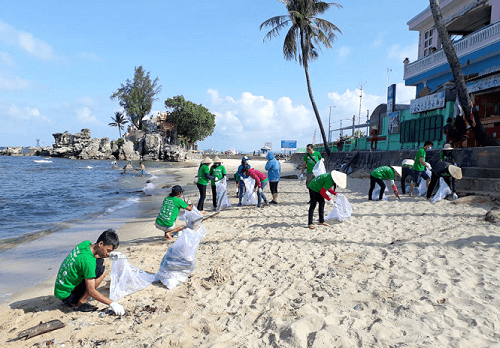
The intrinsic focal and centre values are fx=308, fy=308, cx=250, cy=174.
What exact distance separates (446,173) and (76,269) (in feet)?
26.8

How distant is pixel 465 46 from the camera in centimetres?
1403

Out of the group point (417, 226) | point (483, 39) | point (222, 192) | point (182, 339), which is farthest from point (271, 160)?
point (483, 39)

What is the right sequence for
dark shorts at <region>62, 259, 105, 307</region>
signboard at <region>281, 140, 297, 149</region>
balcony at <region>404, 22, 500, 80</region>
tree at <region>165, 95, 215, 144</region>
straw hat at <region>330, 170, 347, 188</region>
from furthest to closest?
signboard at <region>281, 140, 297, 149</region>
tree at <region>165, 95, 215, 144</region>
balcony at <region>404, 22, 500, 80</region>
straw hat at <region>330, 170, 347, 188</region>
dark shorts at <region>62, 259, 105, 307</region>

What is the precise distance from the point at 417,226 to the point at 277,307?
12.6ft

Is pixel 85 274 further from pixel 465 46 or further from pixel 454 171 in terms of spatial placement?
pixel 465 46

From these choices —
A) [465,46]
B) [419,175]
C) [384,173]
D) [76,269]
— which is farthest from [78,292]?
[465,46]

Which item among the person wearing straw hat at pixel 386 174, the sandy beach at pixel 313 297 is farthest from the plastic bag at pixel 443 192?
the sandy beach at pixel 313 297

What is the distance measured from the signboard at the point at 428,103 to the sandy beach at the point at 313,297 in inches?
387

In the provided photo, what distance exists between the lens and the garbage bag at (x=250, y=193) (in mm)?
8422

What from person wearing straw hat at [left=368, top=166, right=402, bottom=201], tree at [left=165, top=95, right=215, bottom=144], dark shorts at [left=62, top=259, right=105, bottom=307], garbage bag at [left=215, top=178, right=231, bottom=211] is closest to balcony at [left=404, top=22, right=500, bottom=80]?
person wearing straw hat at [left=368, top=166, right=402, bottom=201]

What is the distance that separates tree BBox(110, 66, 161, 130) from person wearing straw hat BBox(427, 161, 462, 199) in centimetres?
5318

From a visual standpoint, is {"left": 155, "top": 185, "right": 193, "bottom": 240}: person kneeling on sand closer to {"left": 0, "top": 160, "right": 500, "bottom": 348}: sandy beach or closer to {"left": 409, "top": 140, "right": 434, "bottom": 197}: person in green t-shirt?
{"left": 0, "top": 160, "right": 500, "bottom": 348}: sandy beach

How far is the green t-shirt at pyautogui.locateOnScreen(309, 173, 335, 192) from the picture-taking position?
5500 mm

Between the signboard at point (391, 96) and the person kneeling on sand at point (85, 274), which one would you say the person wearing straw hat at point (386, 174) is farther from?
the signboard at point (391, 96)
